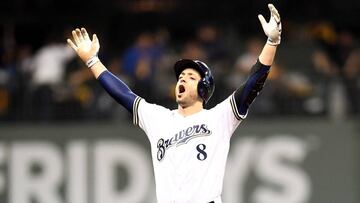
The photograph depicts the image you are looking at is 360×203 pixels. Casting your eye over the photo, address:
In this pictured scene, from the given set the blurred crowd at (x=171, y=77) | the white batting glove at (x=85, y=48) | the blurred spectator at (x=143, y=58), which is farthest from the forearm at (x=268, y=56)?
the blurred spectator at (x=143, y=58)

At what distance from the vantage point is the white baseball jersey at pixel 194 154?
23.2ft

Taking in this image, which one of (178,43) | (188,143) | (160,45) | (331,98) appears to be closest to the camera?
(188,143)

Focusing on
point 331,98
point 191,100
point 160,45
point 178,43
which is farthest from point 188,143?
point 178,43

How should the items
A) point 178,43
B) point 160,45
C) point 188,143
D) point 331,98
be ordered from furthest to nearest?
point 178,43 → point 160,45 → point 331,98 → point 188,143

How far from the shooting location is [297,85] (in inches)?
507

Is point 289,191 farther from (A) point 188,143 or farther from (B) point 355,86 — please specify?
(A) point 188,143

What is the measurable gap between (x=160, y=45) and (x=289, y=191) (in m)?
2.55

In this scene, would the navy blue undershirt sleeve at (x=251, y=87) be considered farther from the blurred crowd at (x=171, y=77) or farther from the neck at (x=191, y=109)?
the blurred crowd at (x=171, y=77)

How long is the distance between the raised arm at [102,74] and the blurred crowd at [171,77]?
4989mm

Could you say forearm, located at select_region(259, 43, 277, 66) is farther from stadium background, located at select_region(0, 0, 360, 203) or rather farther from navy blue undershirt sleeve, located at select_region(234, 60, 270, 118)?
stadium background, located at select_region(0, 0, 360, 203)

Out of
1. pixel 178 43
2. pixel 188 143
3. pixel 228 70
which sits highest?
pixel 178 43

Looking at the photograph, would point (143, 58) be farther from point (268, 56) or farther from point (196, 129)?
point (268, 56)

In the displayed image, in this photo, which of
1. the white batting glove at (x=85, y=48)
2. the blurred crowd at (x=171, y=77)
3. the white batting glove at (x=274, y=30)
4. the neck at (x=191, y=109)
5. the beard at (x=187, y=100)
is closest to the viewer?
the white batting glove at (x=274, y=30)

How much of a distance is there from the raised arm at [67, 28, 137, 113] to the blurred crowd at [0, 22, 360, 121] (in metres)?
4.99
